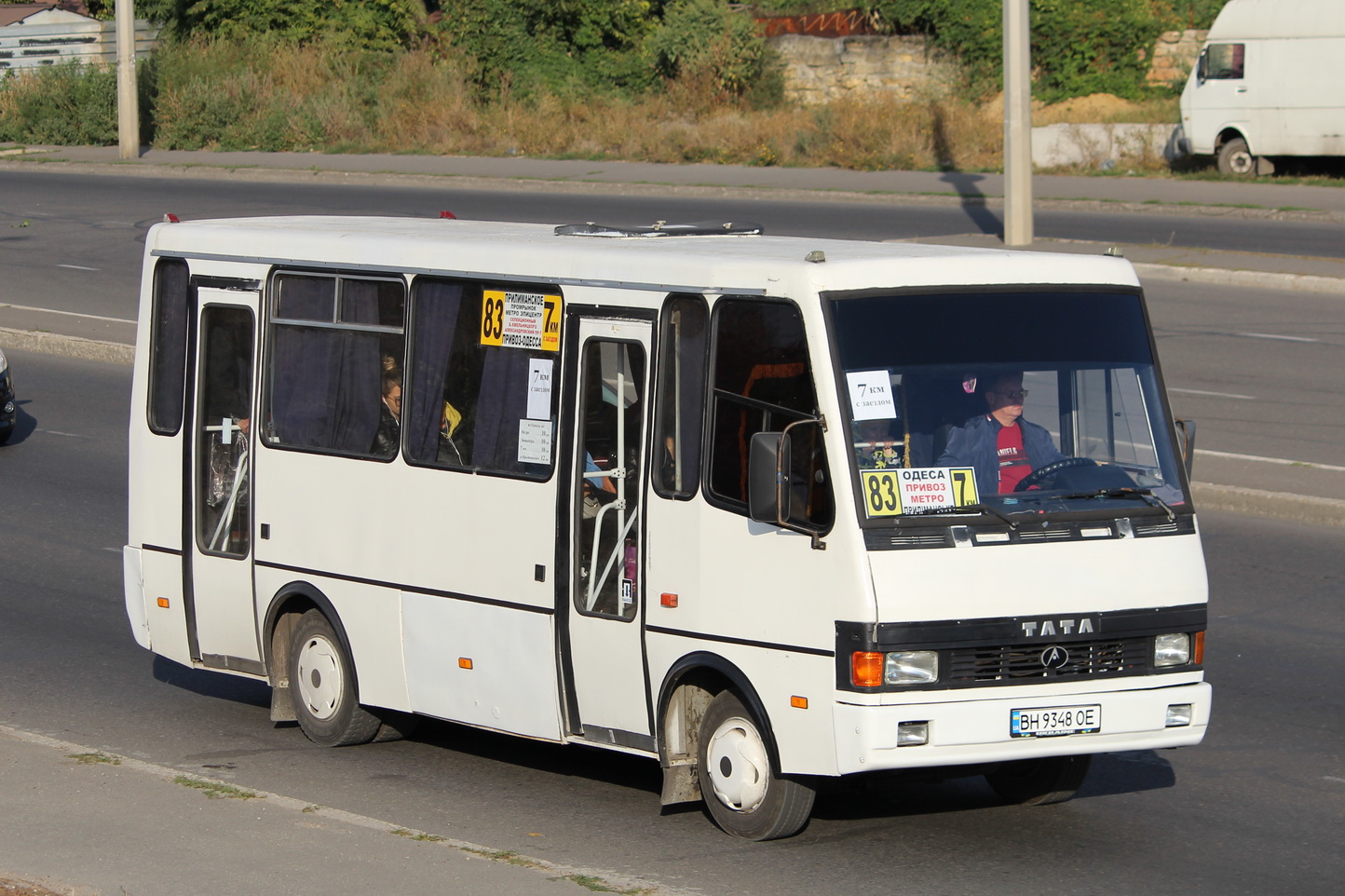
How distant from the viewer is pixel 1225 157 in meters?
35.4

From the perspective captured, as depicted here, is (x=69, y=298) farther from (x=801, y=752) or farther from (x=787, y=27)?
(x=787, y=27)

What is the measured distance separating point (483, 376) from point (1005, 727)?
2.97m

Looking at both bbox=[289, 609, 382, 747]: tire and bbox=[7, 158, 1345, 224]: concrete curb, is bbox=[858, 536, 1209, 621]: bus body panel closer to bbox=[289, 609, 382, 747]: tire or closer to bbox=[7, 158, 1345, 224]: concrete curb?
bbox=[289, 609, 382, 747]: tire

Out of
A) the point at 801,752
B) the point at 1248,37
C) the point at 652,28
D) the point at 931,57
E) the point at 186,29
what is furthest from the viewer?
the point at 186,29

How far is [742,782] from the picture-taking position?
7.28m

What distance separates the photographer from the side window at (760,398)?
272 inches

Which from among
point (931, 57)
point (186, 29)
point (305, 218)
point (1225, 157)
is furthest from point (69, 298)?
point (186, 29)

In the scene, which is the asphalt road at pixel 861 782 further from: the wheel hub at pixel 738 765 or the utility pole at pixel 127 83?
the utility pole at pixel 127 83

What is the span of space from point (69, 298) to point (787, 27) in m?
27.5

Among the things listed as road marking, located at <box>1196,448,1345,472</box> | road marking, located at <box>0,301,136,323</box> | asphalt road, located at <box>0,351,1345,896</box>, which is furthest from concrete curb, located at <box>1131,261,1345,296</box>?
road marking, located at <box>0,301,136,323</box>

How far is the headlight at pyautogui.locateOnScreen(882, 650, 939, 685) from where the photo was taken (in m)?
6.71

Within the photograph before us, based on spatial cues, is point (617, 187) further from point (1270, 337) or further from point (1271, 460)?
point (1271, 460)

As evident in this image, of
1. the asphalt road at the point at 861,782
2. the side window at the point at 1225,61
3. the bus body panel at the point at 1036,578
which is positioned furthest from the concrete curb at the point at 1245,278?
the bus body panel at the point at 1036,578

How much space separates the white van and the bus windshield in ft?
94.0
